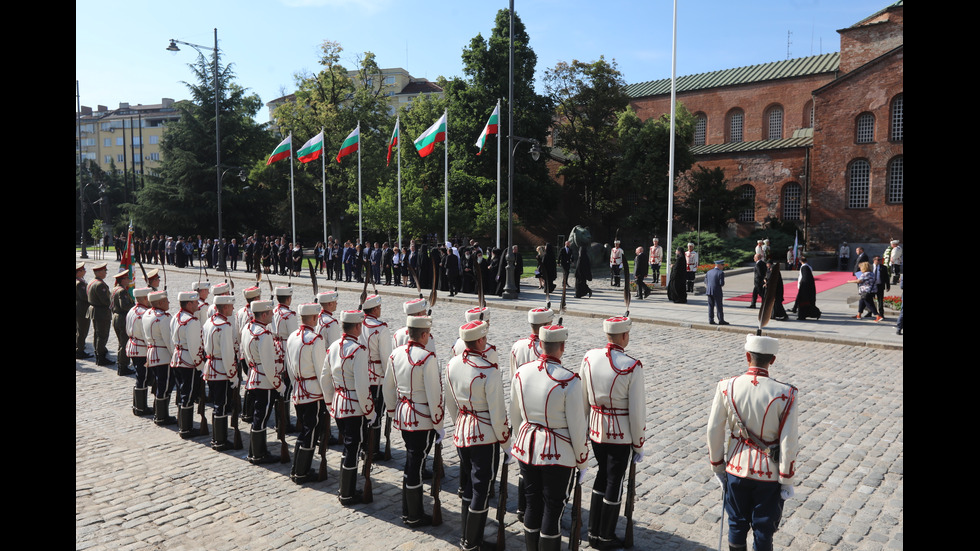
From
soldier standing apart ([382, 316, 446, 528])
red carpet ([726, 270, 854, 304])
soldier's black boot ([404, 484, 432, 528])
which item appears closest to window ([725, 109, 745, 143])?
red carpet ([726, 270, 854, 304])

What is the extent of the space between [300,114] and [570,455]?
5454 cm

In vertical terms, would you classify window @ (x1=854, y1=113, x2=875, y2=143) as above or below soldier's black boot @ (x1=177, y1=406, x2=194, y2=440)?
above

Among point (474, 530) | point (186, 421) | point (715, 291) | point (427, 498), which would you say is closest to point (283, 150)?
point (715, 291)

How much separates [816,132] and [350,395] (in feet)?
147

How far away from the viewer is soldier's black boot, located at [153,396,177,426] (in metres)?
9.52

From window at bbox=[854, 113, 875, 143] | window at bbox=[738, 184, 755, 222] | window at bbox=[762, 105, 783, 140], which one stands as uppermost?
window at bbox=[762, 105, 783, 140]

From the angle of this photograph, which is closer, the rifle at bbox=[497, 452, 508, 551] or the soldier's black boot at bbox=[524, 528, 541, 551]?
the soldier's black boot at bbox=[524, 528, 541, 551]

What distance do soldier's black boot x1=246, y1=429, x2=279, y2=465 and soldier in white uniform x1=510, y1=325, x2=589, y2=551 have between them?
3951mm

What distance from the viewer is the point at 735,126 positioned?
2279 inches

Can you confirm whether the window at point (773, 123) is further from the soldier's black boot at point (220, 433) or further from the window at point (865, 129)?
the soldier's black boot at point (220, 433)

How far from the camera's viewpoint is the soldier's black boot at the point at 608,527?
5809 millimetres

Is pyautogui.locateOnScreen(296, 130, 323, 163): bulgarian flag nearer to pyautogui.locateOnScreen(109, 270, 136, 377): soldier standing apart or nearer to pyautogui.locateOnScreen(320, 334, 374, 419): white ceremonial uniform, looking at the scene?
pyautogui.locateOnScreen(109, 270, 136, 377): soldier standing apart

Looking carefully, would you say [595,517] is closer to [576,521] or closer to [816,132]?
[576,521]

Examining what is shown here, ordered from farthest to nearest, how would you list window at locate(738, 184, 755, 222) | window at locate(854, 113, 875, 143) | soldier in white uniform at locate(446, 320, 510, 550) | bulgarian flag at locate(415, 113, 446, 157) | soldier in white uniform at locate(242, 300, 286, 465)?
1. window at locate(738, 184, 755, 222)
2. window at locate(854, 113, 875, 143)
3. bulgarian flag at locate(415, 113, 446, 157)
4. soldier in white uniform at locate(242, 300, 286, 465)
5. soldier in white uniform at locate(446, 320, 510, 550)
